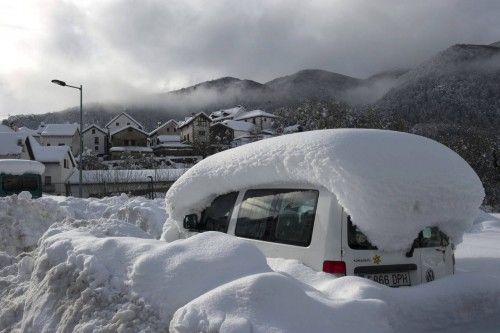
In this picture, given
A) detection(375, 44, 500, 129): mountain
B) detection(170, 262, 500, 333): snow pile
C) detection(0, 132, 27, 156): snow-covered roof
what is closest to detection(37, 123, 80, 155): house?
detection(0, 132, 27, 156): snow-covered roof

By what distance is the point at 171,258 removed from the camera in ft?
12.8

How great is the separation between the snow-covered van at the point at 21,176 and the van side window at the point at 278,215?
21.3 m

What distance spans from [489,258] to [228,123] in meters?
79.0

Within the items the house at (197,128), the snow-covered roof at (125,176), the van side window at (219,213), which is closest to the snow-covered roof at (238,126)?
the house at (197,128)

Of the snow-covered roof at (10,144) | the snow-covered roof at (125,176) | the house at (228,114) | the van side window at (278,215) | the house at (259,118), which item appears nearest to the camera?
the van side window at (278,215)

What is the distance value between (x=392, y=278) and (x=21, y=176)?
23956 millimetres

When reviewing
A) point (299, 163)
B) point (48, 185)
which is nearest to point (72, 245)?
point (299, 163)

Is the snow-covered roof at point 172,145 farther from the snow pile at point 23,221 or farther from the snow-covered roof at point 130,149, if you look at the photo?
the snow pile at point 23,221

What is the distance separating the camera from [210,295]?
10.9 feet

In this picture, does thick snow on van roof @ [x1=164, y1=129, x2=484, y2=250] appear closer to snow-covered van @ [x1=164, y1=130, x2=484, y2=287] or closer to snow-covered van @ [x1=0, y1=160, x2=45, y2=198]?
snow-covered van @ [x1=164, y1=130, x2=484, y2=287]

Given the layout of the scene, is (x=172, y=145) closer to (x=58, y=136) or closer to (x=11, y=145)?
(x=58, y=136)

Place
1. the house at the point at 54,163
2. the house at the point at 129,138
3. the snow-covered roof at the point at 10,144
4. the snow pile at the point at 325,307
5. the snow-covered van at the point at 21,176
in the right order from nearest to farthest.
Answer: the snow pile at the point at 325,307 → the snow-covered van at the point at 21,176 → the snow-covered roof at the point at 10,144 → the house at the point at 54,163 → the house at the point at 129,138

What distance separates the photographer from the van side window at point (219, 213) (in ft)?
19.4

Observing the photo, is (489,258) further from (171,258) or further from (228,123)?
(228,123)
